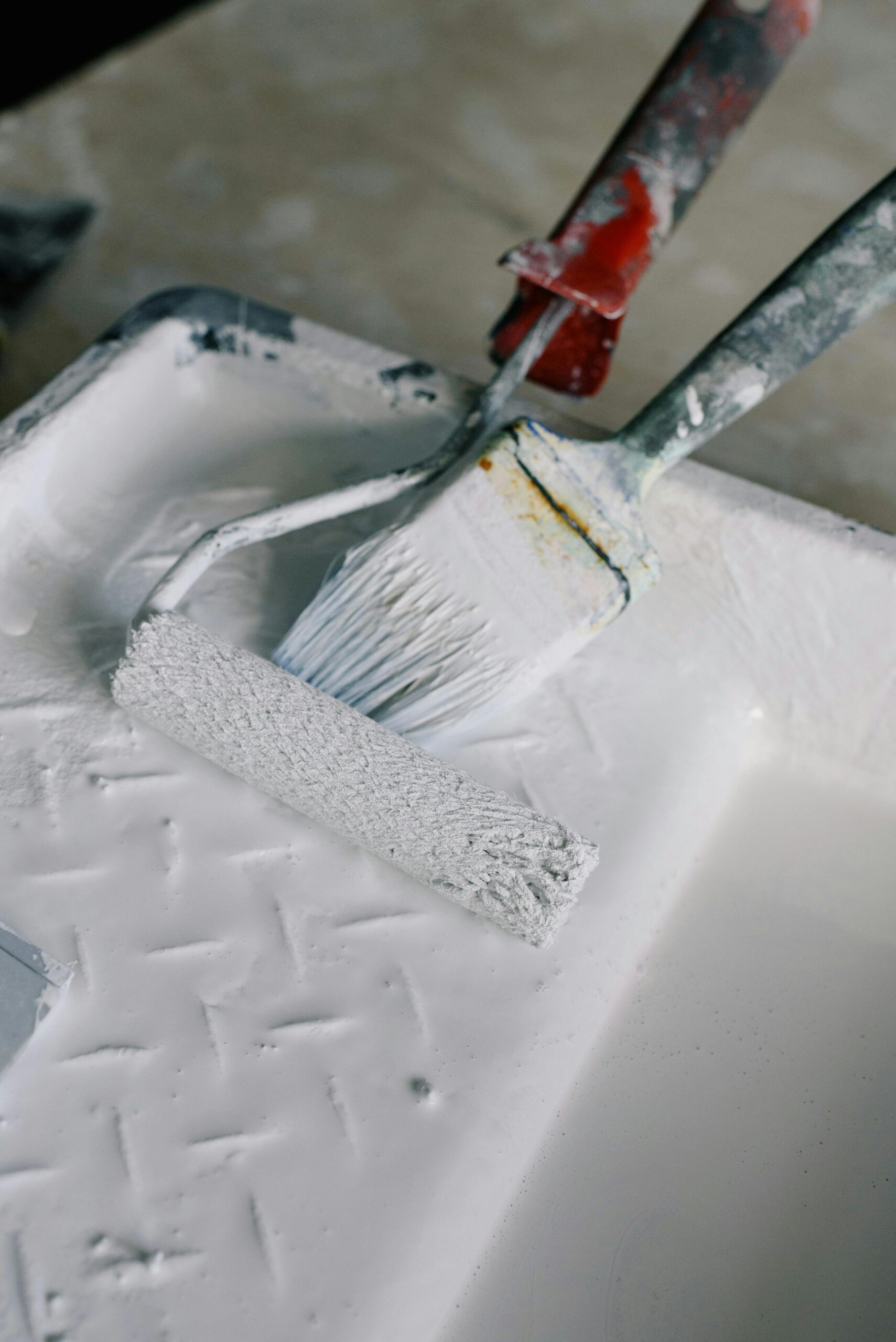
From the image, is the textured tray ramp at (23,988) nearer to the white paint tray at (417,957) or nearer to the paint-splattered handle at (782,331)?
the white paint tray at (417,957)

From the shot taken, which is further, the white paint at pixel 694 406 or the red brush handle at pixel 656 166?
the red brush handle at pixel 656 166

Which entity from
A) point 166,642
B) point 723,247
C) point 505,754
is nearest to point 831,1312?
point 505,754

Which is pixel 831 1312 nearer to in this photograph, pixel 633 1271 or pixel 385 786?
pixel 633 1271

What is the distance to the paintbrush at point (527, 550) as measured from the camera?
3.07 ft

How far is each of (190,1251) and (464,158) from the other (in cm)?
184

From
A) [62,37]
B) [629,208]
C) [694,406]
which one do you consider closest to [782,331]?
[694,406]

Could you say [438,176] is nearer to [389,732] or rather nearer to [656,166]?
[656,166]

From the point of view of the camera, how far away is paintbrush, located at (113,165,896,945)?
86 cm

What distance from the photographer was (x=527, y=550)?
0.95 metres

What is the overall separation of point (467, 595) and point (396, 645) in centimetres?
7

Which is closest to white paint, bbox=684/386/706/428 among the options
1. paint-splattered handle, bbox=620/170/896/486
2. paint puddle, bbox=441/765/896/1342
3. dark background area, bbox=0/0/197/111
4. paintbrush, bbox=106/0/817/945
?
paint-splattered handle, bbox=620/170/896/486

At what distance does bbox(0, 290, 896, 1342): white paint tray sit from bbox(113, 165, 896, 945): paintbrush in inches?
2.6

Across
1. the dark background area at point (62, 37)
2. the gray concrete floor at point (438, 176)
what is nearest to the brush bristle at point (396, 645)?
the gray concrete floor at point (438, 176)

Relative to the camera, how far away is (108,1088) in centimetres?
76
